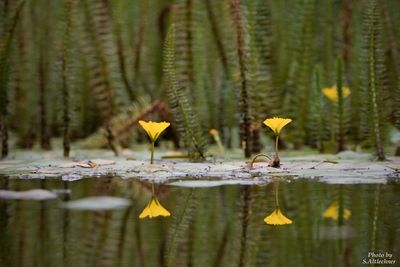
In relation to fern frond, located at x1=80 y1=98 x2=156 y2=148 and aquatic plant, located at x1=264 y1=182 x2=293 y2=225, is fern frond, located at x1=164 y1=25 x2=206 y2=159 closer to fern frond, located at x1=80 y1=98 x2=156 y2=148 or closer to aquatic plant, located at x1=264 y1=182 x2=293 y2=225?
fern frond, located at x1=80 y1=98 x2=156 y2=148

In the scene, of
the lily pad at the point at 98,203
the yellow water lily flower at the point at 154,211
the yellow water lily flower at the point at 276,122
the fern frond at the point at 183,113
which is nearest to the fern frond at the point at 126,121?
the fern frond at the point at 183,113

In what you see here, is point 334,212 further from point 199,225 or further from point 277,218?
point 199,225

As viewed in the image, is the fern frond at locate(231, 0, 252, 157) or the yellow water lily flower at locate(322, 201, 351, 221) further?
the fern frond at locate(231, 0, 252, 157)

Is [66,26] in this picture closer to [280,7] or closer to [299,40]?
[299,40]

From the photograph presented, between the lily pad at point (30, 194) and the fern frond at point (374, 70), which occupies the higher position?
the fern frond at point (374, 70)

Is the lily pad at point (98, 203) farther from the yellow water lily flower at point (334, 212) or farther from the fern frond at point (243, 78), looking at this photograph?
the fern frond at point (243, 78)

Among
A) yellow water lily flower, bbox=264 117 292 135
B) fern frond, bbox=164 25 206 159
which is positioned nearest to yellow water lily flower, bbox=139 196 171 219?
yellow water lily flower, bbox=264 117 292 135

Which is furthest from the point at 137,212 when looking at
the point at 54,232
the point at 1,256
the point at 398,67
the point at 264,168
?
the point at 398,67

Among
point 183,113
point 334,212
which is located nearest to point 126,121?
point 183,113
